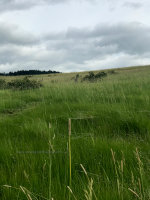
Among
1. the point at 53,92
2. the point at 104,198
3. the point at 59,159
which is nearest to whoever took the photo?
the point at 104,198

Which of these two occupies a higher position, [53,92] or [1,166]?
[53,92]

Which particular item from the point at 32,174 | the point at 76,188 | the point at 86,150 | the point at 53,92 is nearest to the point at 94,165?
the point at 86,150

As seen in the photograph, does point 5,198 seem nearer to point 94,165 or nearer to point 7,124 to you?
point 94,165

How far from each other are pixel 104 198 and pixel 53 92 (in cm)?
630

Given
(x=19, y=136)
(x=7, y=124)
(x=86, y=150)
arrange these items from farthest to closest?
(x=7, y=124)
(x=19, y=136)
(x=86, y=150)

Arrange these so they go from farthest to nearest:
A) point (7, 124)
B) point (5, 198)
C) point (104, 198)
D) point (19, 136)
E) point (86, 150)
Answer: point (7, 124) < point (19, 136) < point (86, 150) < point (5, 198) < point (104, 198)

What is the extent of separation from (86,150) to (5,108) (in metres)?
4.58

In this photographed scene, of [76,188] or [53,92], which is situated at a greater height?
[53,92]

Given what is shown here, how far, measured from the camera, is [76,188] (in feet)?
4.78

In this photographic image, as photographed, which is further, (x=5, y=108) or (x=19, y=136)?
(x=5, y=108)

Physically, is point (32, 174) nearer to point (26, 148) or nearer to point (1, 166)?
point (1, 166)

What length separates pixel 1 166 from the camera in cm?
187

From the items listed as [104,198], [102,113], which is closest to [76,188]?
[104,198]

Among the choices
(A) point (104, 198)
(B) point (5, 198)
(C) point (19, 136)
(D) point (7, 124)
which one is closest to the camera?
(A) point (104, 198)
